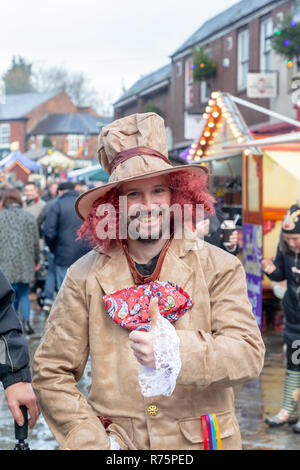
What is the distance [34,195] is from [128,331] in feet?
34.7

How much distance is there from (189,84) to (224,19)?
150 inches

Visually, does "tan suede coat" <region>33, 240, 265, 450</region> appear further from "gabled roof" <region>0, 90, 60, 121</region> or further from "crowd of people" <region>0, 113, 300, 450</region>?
"gabled roof" <region>0, 90, 60, 121</region>

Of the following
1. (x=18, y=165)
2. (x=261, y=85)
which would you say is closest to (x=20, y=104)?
(x=18, y=165)

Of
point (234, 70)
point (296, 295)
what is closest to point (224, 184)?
point (296, 295)

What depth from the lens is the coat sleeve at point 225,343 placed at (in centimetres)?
266

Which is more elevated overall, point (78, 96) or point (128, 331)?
point (78, 96)

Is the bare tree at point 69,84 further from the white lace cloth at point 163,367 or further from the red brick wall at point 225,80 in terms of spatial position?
the white lace cloth at point 163,367

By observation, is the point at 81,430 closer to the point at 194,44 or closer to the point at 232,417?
the point at 232,417

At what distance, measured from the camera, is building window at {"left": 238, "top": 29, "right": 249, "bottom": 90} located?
2336cm

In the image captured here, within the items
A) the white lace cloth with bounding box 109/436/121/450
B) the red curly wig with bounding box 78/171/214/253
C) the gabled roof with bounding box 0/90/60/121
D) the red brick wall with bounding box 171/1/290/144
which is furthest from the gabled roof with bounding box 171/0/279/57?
the gabled roof with bounding box 0/90/60/121

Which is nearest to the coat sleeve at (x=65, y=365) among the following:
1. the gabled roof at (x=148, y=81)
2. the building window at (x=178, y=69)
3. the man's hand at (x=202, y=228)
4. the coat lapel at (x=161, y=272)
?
the coat lapel at (x=161, y=272)

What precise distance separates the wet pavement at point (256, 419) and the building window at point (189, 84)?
68.3 feet

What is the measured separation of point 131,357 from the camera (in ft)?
9.49

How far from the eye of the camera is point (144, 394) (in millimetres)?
2619
